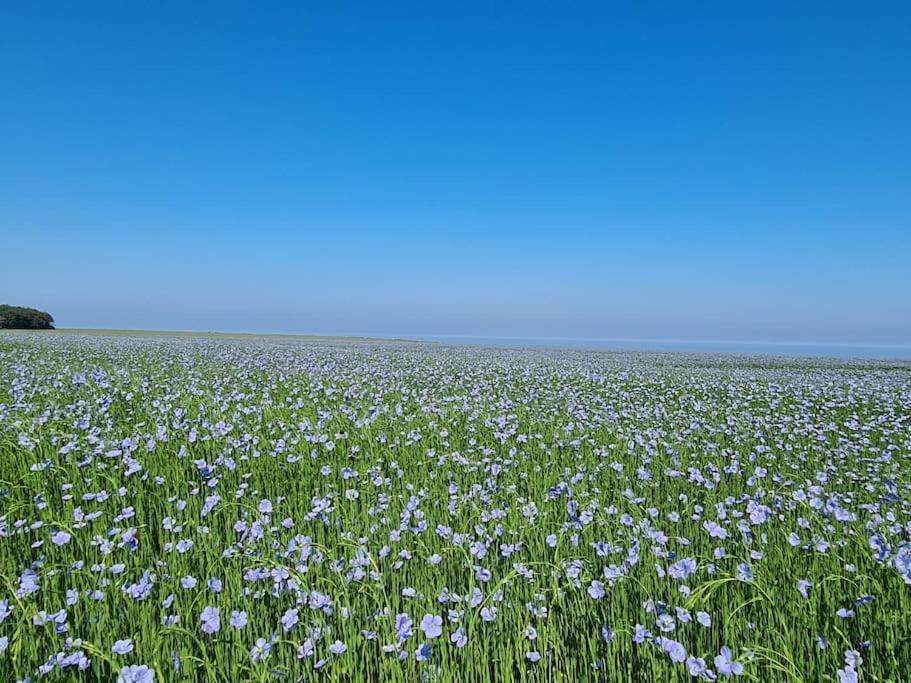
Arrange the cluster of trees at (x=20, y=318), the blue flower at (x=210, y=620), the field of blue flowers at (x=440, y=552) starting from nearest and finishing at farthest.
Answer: the blue flower at (x=210, y=620) < the field of blue flowers at (x=440, y=552) < the cluster of trees at (x=20, y=318)

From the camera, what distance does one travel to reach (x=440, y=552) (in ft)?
12.7

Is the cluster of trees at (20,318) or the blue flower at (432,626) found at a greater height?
the cluster of trees at (20,318)

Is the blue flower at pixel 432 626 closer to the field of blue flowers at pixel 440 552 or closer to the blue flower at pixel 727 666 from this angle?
the field of blue flowers at pixel 440 552

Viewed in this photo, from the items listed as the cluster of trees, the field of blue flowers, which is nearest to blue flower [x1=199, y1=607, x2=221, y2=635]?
the field of blue flowers

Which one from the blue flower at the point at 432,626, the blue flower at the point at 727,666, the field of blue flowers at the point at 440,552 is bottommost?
the field of blue flowers at the point at 440,552

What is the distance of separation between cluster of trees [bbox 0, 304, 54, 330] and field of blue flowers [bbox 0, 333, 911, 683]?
3796 inches

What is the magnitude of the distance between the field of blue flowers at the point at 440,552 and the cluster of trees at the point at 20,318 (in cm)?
9643

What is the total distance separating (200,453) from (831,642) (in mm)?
6957

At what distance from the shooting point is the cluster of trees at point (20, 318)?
78787 millimetres

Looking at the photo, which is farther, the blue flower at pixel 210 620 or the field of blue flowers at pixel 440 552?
the field of blue flowers at pixel 440 552

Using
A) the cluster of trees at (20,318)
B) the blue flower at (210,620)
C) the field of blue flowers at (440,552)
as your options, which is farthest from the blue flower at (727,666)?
the cluster of trees at (20,318)

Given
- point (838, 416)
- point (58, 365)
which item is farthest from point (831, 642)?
point (58, 365)

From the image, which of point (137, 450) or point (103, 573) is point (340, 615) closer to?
point (103, 573)

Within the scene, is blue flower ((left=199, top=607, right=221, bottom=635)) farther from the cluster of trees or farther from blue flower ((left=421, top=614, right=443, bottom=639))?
the cluster of trees
